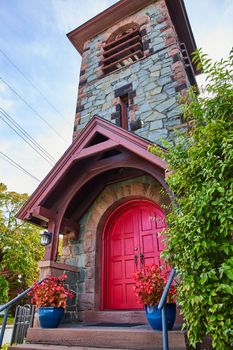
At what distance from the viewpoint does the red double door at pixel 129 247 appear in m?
4.44

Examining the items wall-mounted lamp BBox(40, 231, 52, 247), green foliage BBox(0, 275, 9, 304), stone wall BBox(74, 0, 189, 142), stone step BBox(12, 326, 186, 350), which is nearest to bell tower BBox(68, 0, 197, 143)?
stone wall BBox(74, 0, 189, 142)

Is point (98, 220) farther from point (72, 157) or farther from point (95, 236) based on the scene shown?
point (72, 157)

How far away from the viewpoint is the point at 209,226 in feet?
7.54

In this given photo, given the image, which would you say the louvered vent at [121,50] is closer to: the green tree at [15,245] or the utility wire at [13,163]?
the utility wire at [13,163]

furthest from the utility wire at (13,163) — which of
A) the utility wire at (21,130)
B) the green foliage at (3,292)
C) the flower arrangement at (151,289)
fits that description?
the flower arrangement at (151,289)

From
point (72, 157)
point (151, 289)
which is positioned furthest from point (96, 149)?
point (151, 289)

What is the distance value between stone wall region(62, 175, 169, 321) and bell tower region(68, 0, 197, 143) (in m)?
1.11

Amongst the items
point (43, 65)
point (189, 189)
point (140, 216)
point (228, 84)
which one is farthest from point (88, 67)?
point (189, 189)

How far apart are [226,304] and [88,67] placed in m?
7.47

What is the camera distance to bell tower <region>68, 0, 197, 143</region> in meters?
5.40

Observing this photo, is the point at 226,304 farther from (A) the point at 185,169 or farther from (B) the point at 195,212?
(A) the point at 185,169

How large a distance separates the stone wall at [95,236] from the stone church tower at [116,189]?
0.02 metres

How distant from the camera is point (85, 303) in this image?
4.41 metres

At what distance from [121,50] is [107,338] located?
7371mm
